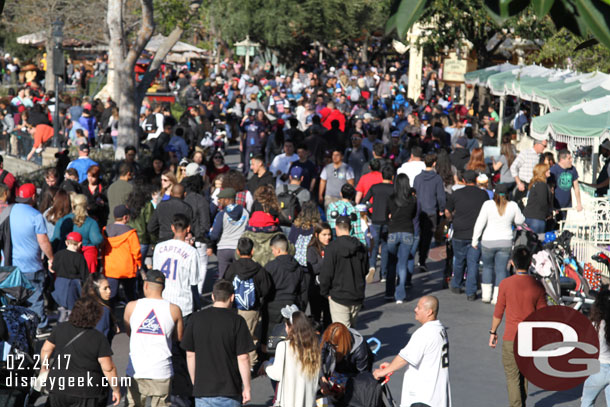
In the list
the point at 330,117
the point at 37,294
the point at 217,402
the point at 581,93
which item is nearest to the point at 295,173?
the point at 37,294

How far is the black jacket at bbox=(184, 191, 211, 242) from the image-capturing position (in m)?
11.4

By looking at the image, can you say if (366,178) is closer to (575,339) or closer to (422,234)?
(422,234)

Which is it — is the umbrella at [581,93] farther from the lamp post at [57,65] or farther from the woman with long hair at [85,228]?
the lamp post at [57,65]

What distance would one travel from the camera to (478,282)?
13164mm

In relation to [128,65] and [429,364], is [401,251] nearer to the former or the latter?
[429,364]

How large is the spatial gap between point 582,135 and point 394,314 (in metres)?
4.39

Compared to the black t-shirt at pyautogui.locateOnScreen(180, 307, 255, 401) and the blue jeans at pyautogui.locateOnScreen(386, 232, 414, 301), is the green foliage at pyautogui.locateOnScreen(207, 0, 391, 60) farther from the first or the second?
the black t-shirt at pyautogui.locateOnScreen(180, 307, 255, 401)

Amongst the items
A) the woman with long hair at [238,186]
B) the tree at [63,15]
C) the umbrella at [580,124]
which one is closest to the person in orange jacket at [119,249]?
the woman with long hair at [238,186]

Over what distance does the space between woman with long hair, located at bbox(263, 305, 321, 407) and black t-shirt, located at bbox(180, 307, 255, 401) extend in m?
0.34

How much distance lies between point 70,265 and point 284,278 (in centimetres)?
231

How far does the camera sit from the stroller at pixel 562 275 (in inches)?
404

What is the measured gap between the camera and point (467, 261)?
40.3ft

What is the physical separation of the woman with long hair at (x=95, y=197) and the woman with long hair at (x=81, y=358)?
511 centimetres

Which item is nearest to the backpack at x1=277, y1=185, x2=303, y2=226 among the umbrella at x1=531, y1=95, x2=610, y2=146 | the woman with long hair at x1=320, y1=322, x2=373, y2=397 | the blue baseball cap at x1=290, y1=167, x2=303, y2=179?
the blue baseball cap at x1=290, y1=167, x2=303, y2=179
